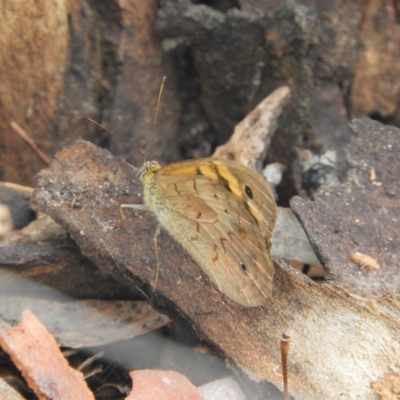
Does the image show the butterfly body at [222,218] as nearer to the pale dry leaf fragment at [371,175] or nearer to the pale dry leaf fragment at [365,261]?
the pale dry leaf fragment at [365,261]

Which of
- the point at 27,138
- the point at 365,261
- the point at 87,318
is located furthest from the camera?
the point at 27,138

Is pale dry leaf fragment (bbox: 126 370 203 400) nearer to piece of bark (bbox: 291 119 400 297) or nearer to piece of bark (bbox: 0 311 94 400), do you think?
piece of bark (bbox: 0 311 94 400)

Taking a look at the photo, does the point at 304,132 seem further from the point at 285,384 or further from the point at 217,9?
the point at 285,384

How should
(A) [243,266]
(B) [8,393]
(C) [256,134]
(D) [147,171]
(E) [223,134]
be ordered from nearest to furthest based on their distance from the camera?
1. (B) [8,393]
2. (A) [243,266]
3. (D) [147,171]
4. (C) [256,134]
5. (E) [223,134]

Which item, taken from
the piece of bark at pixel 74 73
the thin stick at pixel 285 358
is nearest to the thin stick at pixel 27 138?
the piece of bark at pixel 74 73

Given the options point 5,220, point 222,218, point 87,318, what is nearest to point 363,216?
point 222,218

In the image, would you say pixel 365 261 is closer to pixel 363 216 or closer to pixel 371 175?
pixel 363 216

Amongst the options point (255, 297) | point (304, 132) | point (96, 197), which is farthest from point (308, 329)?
point (304, 132)

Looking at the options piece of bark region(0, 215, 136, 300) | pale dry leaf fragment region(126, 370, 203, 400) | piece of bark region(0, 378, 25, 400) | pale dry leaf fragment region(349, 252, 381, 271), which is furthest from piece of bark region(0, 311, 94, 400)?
pale dry leaf fragment region(349, 252, 381, 271)
